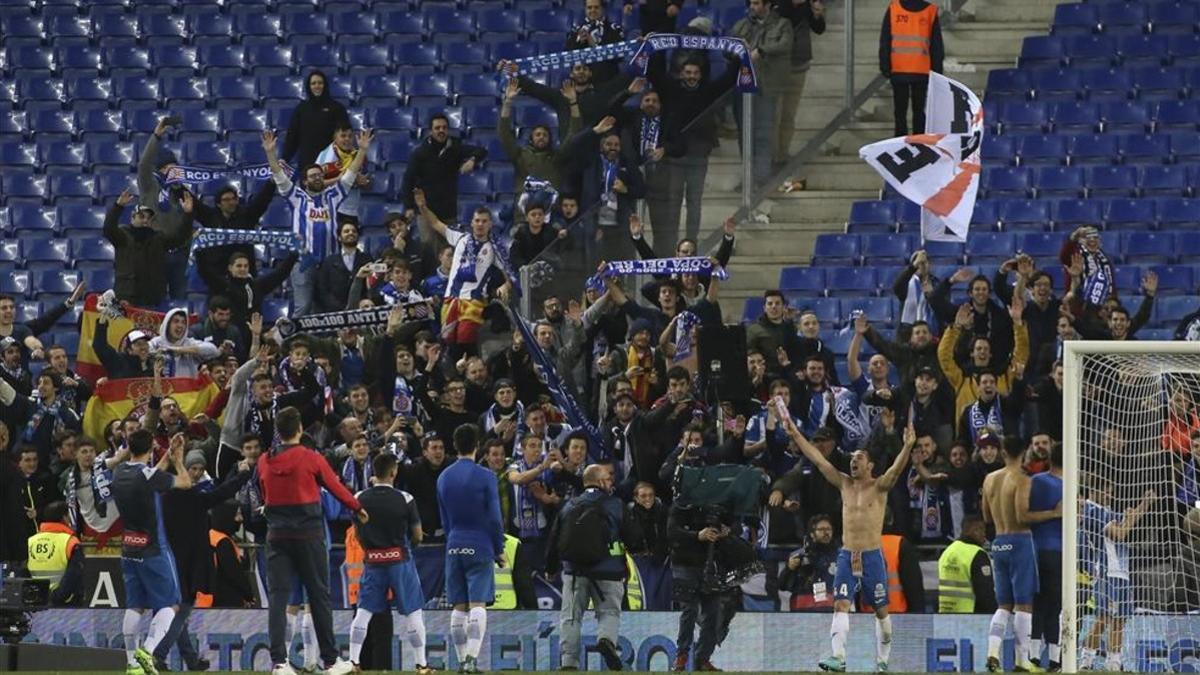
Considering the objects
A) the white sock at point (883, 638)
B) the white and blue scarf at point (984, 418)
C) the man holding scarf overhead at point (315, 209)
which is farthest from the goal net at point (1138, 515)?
the man holding scarf overhead at point (315, 209)

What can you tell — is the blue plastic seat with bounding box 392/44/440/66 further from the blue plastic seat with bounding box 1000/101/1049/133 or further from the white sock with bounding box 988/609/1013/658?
the white sock with bounding box 988/609/1013/658

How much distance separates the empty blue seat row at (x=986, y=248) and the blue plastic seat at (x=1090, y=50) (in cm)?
245

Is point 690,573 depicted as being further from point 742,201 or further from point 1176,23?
point 1176,23

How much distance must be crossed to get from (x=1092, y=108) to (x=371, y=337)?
28.7 ft

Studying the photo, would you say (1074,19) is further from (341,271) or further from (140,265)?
(140,265)

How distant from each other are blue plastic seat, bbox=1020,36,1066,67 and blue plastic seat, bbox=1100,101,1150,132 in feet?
3.44

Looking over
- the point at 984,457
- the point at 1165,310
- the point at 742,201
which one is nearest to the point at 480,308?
the point at 742,201

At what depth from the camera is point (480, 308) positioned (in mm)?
24766

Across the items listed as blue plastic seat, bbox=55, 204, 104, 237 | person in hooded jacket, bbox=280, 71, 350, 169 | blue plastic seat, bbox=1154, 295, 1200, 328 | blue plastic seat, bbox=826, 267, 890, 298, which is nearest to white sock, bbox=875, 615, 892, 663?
blue plastic seat, bbox=1154, 295, 1200, 328

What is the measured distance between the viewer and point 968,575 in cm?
2206

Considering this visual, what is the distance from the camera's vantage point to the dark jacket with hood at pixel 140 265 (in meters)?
26.5

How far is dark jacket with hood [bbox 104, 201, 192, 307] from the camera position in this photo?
86.9 feet

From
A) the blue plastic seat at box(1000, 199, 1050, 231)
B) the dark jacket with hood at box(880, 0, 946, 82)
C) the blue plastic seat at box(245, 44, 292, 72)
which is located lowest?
the blue plastic seat at box(1000, 199, 1050, 231)

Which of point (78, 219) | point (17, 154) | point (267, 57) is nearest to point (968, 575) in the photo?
point (78, 219)
